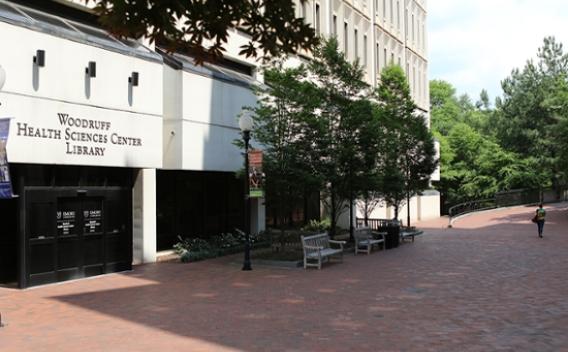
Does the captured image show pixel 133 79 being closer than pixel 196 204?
Yes

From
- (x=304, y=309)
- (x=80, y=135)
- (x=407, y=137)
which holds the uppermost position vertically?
(x=407, y=137)

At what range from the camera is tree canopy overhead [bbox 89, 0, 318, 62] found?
17.3 feet

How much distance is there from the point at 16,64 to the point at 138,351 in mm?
7470

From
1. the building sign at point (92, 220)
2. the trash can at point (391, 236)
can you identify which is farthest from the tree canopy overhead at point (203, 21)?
the trash can at point (391, 236)

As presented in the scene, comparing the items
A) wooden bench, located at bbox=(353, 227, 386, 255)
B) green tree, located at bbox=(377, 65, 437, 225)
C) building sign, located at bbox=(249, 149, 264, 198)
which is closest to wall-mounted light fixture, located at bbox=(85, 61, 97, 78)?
building sign, located at bbox=(249, 149, 264, 198)

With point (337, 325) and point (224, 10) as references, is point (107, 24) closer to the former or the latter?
point (224, 10)

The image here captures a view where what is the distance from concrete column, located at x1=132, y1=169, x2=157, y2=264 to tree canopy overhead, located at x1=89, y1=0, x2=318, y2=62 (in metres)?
11.8

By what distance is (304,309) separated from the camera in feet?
33.9

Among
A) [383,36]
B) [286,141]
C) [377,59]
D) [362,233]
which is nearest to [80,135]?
[286,141]

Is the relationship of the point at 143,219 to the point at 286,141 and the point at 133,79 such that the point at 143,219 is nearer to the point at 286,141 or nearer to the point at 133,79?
the point at 133,79

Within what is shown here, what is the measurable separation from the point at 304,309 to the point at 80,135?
6911 mm

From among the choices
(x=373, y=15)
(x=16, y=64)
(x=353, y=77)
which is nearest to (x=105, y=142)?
(x=16, y=64)

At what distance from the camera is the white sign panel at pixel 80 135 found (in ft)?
40.5

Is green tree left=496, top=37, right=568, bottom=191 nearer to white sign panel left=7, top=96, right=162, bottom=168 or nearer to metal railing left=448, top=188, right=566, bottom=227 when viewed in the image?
metal railing left=448, top=188, right=566, bottom=227
